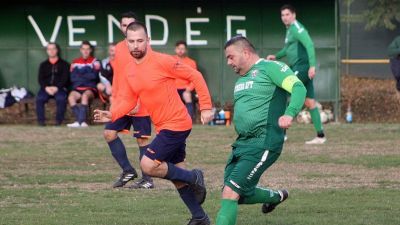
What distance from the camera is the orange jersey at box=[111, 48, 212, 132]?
32.6 feet

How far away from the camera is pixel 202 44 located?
75.7 feet

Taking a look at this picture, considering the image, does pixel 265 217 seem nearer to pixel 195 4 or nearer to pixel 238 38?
pixel 238 38

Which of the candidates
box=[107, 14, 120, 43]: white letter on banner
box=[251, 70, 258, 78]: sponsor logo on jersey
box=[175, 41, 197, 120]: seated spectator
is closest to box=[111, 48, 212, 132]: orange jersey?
box=[251, 70, 258, 78]: sponsor logo on jersey

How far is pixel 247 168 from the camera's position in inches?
344

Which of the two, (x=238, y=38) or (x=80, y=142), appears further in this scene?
(x=80, y=142)

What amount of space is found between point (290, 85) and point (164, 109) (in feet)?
5.66

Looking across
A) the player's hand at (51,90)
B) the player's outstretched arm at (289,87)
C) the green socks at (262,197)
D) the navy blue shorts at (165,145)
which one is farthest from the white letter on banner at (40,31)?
the player's outstretched arm at (289,87)

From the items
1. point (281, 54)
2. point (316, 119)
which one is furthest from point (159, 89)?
point (316, 119)

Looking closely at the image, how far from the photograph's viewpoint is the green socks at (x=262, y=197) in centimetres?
909

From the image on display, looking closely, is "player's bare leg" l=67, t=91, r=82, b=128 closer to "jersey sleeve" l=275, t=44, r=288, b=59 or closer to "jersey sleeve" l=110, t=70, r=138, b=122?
"jersey sleeve" l=275, t=44, r=288, b=59

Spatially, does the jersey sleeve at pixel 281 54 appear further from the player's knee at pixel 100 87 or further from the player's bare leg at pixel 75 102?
the player's bare leg at pixel 75 102

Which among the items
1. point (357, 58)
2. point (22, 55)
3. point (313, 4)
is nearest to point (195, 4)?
point (313, 4)

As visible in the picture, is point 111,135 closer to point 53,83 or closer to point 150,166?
point 150,166

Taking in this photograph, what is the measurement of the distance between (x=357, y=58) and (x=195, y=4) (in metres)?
7.54
